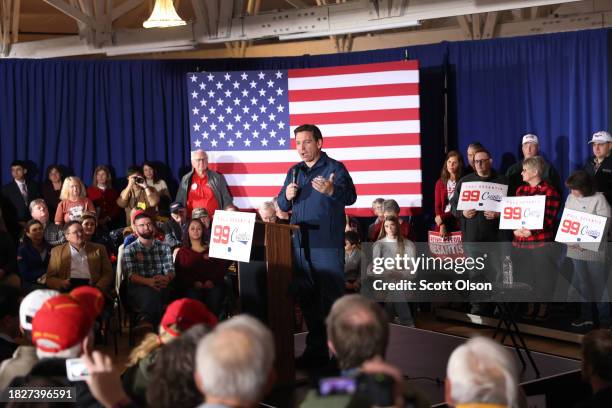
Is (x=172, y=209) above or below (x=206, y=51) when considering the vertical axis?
below

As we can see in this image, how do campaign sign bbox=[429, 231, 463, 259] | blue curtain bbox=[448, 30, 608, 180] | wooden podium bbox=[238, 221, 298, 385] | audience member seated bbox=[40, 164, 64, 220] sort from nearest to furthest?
wooden podium bbox=[238, 221, 298, 385]
campaign sign bbox=[429, 231, 463, 259]
blue curtain bbox=[448, 30, 608, 180]
audience member seated bbox=[40, 164, 64, 220]

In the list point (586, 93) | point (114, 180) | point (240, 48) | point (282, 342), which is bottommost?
point (282, 342)

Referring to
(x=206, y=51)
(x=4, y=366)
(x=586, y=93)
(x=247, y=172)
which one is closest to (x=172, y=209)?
(x=247, y=172)

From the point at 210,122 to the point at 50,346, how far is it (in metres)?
7.67

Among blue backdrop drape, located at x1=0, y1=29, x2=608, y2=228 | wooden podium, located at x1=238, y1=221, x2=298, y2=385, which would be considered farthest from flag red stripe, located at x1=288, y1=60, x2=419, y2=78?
wooden podium, located at x1=238, y1=221, x2=298, y2=385

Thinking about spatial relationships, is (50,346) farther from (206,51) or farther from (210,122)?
(206,51)

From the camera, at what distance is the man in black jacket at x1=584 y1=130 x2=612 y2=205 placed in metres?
8.17

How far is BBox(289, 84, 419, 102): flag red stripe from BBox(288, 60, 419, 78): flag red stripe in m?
0.18

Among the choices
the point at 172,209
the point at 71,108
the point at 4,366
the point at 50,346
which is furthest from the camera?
the point at 71,108

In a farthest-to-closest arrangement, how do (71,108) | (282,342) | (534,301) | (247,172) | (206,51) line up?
(206,51) → (71,108) → (247,172) → (534,301) → (282,342)

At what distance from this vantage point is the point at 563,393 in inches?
220

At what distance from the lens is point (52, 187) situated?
10516mm

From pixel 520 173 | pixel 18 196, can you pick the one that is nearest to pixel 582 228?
pixel 520 173

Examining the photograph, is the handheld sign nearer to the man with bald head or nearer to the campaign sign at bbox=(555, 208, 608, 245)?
the campaign sign at bbox=(555, 208, 608, 245)
